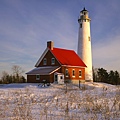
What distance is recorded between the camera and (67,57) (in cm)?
3497

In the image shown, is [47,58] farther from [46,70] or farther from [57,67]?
[57,67]

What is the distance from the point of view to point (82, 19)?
37656 mm

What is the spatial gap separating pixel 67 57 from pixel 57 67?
133 inches

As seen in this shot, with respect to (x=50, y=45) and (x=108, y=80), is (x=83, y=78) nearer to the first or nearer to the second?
(x=50, y=45)

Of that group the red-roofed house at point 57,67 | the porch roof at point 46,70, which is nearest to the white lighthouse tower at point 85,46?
the red-roofed house at point 57,67

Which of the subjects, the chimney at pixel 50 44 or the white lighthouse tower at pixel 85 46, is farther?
the white lighthouse tower at pixel 85 46

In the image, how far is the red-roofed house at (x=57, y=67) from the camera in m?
31.6

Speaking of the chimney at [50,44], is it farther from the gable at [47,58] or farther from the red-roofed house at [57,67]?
the gable at [47,58]

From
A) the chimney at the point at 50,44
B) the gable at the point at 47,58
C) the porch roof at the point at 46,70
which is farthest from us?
the chimney at the point at 50,44

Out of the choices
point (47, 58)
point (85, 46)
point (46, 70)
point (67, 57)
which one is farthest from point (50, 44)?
point (85, 46)

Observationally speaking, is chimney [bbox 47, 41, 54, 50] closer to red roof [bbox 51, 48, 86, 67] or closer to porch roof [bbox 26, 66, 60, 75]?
red roof [bbox 51, 48, 86, 67]

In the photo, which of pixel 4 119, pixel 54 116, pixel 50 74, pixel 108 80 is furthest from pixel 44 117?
pixel 108 80

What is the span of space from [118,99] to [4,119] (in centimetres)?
486

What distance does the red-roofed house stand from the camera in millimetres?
31606
